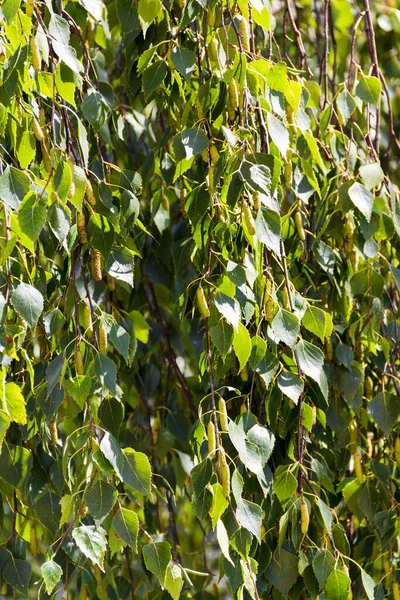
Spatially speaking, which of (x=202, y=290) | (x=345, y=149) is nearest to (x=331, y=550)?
(x=202, y=290)

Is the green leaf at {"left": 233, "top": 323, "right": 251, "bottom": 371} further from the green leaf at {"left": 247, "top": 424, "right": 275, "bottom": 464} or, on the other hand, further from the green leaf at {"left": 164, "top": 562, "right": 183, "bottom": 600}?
the green leaf at {"left": 164, "top": 562, "right": 183, "bottom": 600}

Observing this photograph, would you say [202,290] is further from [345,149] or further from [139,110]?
[139,110]

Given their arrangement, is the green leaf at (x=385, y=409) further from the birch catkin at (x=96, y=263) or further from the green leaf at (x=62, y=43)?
the green leaf at (x=62, y=43)

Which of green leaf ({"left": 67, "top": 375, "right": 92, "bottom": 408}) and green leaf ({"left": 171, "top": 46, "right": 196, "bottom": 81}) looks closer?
green leaf ({"left": 67, "top": 375, "right": 92, "bottom": 408})

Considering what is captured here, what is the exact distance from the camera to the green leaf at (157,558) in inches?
39.1

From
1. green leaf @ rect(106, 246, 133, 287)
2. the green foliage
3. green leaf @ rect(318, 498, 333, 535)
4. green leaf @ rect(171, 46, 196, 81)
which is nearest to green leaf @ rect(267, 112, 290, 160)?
the green foliage

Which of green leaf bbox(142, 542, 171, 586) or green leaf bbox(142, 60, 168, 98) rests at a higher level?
green leaf bbox(142, 60, 168, 98)

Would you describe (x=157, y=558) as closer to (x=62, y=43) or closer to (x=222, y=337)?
(x=222, y=337)

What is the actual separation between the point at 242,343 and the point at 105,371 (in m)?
0.16

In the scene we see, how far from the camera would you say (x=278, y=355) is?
1.16 m

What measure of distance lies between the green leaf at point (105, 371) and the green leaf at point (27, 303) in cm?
9

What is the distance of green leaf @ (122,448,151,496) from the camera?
964 millimetres

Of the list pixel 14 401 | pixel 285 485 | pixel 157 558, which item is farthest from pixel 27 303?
pixel 285 485

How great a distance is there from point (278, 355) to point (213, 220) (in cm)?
19
